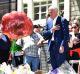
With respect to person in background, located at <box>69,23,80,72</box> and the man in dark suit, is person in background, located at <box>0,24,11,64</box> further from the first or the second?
person in background, located at <box>69,23,80,72</box>

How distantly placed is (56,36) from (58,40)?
0.09 metres

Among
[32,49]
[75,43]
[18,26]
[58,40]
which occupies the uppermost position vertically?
[18,26]

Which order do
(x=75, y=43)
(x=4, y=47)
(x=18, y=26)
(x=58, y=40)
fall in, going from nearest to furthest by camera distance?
(x=18, y=26) → (x=58, y=40) → (x=4, y=47) → (x=75, y=43)

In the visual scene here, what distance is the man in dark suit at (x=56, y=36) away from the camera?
9.88 metres

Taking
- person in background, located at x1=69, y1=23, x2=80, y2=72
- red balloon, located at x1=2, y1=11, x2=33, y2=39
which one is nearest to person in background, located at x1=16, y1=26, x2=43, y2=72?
person in background, located at x1=69, y1=23, x2=80, y2=72

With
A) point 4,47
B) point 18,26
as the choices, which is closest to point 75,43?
point 4,47

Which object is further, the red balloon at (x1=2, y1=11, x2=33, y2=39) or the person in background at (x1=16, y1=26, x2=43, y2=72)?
the person in background at (x1=16, y1=26, x2=43, y2=72)

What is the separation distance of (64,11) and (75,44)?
10.5m

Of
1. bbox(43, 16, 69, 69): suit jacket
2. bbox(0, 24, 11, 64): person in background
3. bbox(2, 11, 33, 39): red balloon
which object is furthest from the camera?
bbox(0, 24, 11, 64): person in background

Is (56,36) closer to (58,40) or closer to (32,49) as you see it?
(58,40)

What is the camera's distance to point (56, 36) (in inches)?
397

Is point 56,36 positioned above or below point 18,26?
below

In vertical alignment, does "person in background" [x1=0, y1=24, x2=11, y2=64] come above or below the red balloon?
below

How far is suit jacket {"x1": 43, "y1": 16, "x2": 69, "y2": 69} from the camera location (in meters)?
9.88
